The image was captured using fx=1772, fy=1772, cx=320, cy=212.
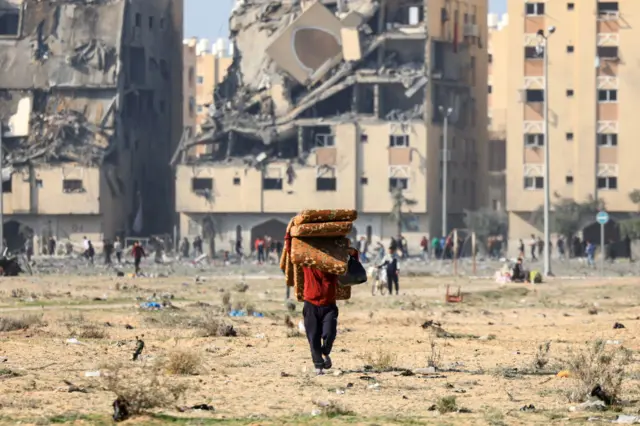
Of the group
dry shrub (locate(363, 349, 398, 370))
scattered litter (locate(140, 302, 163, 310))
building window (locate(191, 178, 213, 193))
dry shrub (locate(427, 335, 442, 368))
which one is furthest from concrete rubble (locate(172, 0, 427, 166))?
dry shrub (locate(363, 349, 398, 370))

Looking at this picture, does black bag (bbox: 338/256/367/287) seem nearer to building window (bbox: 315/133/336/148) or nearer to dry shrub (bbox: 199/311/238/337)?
dry shrub (bbox: 199/311/238/337)

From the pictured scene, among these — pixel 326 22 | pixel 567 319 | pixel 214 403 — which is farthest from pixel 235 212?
pixel 214 403

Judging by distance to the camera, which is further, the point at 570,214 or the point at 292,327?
the point at 570,214

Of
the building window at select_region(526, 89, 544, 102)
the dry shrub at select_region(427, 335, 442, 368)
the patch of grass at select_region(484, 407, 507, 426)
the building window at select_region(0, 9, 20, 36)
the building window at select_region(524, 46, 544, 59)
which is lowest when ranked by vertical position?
the patch of grass at select_region(484, 407, 507, 426)

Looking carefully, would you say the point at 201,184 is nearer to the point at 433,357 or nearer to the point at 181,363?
the point at 433,357

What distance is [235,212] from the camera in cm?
10112

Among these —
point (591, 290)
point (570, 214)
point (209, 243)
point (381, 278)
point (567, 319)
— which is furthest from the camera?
point (209, 243)

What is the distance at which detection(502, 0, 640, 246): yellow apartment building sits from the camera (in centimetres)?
9306

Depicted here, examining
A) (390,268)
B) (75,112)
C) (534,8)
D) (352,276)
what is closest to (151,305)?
(390,268)

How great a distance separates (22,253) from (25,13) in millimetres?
16603

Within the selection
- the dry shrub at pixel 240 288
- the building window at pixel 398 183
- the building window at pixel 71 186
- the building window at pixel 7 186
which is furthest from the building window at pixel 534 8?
the dry shrub at pixel 240 288

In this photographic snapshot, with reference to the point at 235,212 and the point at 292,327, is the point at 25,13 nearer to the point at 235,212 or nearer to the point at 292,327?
the point at 235,212

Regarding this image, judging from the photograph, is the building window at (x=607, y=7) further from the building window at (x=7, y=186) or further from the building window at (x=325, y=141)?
the building window at (x=7, y=186)

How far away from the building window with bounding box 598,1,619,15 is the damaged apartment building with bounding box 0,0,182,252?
28018 mm
